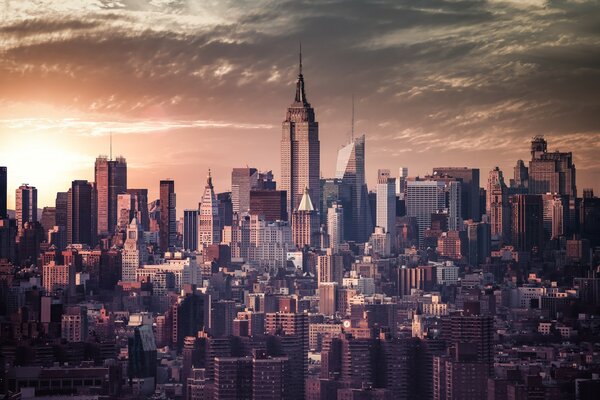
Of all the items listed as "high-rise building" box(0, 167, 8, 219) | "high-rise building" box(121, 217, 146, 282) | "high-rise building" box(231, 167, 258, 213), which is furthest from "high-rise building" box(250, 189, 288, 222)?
"high-rise building" box(0, 167, 8, 219)

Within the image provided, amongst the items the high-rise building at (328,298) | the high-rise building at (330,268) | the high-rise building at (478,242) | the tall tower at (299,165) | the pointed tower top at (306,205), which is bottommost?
the high-rise building at (328,298)

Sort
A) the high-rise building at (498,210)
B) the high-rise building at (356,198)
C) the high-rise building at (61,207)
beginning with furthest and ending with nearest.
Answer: the high-rise building at (356,198) < the high-rise building at (498,210) < the high-rise building at (61,207)

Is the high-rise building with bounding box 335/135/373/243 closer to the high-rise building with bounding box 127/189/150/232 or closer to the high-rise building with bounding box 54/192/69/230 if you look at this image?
the high-rise building with bounding box 127/189/150/232

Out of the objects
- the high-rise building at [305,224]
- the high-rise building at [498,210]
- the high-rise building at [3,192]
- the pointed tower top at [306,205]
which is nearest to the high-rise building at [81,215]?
the high-rise building at [3,192]

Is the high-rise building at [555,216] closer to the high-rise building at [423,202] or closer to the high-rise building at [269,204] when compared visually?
the high-rise building at [423,202]

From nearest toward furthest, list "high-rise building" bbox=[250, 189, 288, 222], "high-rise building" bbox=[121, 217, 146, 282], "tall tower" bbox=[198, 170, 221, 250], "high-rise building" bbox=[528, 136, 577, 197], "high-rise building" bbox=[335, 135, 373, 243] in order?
1. "high-rise building" bbox=[528, 136, 577, 197]
2. "high-rise building" bbox=[121, 217, 146, 282]
3. "tall tower" bbox=[198, 170, 221, 250]
4. "high-rise building" bbox=[335, 135, 373, 243]
5. "high-rise building" bbox=[250, 189, 288, 222]

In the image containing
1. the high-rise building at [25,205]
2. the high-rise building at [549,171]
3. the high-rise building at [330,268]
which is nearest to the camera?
the high-rise building at [549,171]

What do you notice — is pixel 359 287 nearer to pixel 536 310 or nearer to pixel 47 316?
pixel 536 310

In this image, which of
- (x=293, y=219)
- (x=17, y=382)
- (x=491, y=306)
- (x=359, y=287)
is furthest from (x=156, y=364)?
(x=293, y=219)
